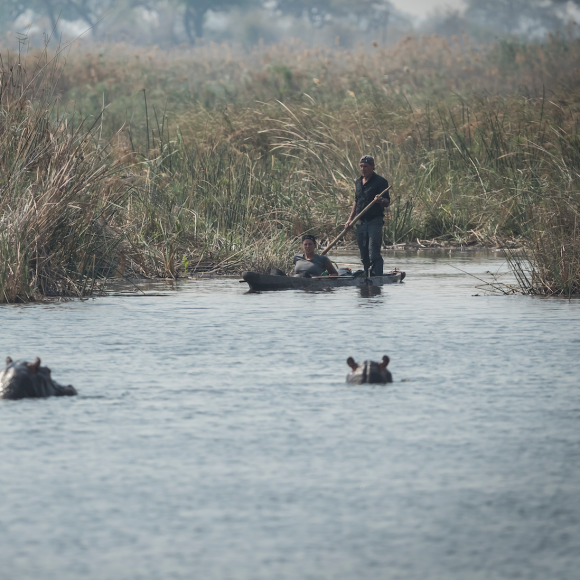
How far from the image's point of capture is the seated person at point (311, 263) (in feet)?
52.1

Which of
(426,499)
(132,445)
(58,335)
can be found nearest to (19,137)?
(58,335)

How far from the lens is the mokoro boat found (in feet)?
49.9

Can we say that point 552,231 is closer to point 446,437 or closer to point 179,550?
point 446,437

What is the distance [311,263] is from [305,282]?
518 millimetres

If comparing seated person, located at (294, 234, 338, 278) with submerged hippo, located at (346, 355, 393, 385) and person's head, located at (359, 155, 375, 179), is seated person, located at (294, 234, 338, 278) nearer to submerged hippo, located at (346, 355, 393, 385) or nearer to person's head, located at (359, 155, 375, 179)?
person's head, located at (359, 155, 375, 179)

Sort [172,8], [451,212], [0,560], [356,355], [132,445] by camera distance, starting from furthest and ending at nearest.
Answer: [172,8] < [451,212] < [356,355] < [132,445] < [0,560]

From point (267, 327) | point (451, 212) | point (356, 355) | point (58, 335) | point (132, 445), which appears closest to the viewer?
point (132, 445)

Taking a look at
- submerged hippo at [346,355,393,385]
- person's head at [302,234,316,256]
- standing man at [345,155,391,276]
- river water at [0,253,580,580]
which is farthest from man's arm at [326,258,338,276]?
submerged hippo at [346,355,393,385]

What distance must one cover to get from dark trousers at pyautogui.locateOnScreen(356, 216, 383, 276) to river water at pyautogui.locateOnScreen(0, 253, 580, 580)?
15.2 feet

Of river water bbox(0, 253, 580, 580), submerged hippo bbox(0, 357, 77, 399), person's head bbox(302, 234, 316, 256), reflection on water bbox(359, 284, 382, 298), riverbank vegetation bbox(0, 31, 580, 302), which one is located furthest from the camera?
person's head bbox(302, 234, 316, 256)

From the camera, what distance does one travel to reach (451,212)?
22.7 metres

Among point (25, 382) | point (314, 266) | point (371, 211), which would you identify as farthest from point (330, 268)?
point (25, 382)

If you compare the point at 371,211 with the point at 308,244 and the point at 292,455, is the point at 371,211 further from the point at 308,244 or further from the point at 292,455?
the point at 292,455

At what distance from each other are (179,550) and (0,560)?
2.28ft
